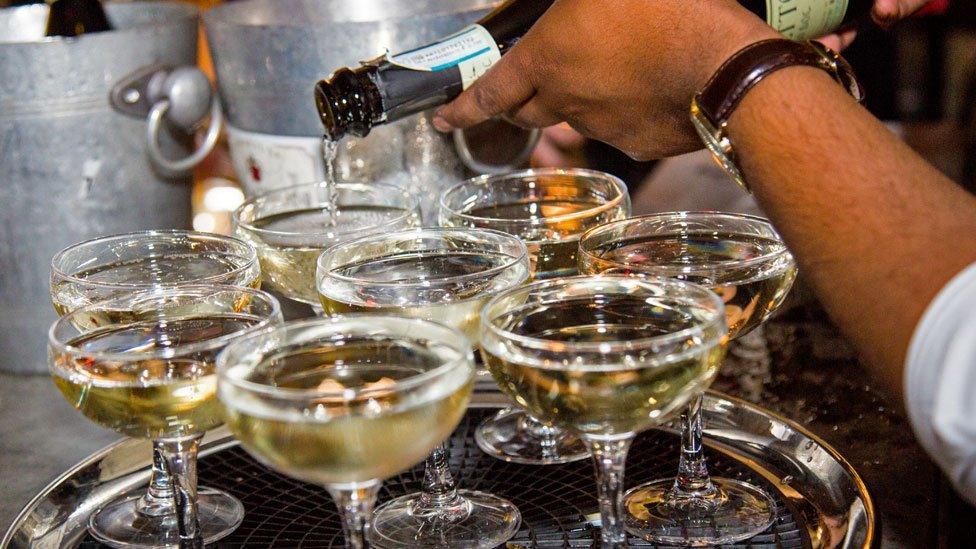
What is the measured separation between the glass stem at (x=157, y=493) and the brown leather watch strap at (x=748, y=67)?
26.9 inches

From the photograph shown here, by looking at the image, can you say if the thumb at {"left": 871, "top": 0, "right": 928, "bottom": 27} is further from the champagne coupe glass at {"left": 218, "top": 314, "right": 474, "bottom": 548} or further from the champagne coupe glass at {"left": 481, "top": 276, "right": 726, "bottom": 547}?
the champagne coupe glass at {"left": 218, "top": 314, "right": 474, "bottom": 548}

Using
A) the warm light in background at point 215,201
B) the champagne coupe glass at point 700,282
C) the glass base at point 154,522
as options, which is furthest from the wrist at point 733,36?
the warm light in background at point 215,201

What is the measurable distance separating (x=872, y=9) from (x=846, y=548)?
85 cm

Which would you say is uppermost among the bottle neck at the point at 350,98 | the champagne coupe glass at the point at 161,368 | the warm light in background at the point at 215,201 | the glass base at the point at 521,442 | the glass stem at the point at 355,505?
the bottle neck at the point at 350,98

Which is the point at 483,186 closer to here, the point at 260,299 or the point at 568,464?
the point at 568,464

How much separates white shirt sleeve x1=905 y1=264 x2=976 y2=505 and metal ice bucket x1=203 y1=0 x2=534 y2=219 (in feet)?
3.02

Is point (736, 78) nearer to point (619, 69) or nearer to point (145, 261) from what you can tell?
point (619, 69)

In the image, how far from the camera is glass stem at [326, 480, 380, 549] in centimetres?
83

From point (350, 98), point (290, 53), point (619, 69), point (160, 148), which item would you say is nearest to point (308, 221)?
point (350, 98)

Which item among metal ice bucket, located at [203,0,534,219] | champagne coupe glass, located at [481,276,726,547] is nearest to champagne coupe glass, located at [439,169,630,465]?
metal ice bucket, located at [203,0,534,219]

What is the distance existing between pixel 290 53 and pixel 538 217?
0.48m

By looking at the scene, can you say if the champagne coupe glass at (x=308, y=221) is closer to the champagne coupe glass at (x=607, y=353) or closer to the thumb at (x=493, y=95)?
the thumb at (x=493, y=95)

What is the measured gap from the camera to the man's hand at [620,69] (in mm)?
1029

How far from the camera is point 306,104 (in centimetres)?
165
